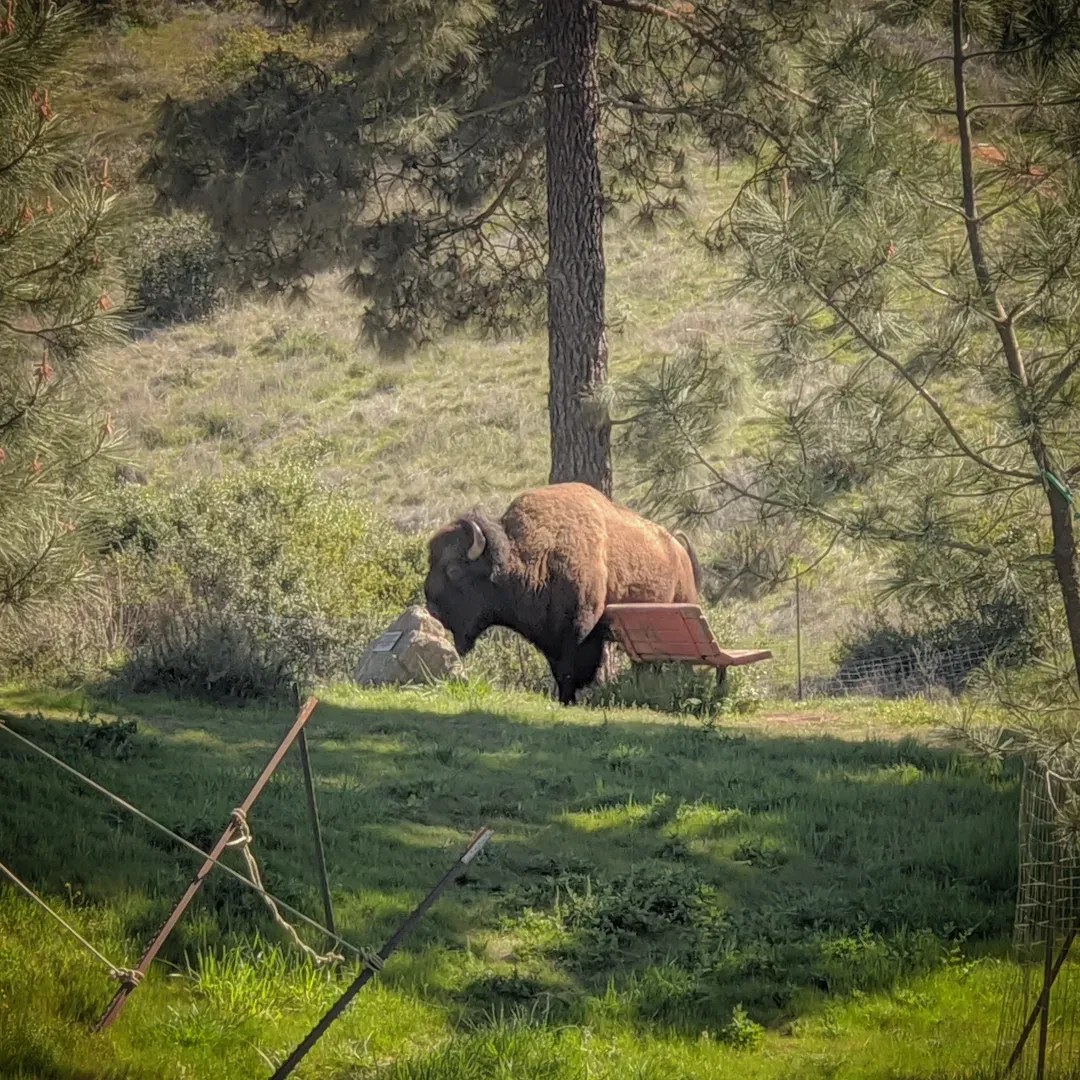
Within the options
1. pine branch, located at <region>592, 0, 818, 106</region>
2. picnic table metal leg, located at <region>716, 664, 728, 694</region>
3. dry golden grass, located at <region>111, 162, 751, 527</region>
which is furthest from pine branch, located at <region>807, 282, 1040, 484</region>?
dry golden grass, located at <region>111, 162, 751, 527</region>

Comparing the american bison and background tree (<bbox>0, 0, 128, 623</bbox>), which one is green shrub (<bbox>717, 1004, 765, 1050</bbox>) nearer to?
background tree (<bbox>0, 0, 128, 623</bbox>)

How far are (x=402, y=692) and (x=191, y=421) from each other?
27.3 meters

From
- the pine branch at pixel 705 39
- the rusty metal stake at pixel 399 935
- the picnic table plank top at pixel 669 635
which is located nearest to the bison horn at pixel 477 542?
the picnic table plank top at pixel 669 635

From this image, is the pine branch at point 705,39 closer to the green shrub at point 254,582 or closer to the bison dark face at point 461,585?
the bison dark face at point 461,585

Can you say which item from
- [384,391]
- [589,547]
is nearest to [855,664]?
[589,547]

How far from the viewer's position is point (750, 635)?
2288 cm

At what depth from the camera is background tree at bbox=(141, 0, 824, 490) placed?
17.1m

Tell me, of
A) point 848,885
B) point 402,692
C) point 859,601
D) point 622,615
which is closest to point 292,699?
point 402,692

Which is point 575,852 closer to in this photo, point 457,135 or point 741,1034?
point 741,1034

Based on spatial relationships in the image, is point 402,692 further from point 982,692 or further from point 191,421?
point 191,421

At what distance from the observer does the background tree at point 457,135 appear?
17.1 m

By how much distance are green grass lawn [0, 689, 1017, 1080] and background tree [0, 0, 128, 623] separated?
1463 mm

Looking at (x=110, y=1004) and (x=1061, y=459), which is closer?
(x=110, y=1004)

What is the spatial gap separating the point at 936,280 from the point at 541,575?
7.05 m
